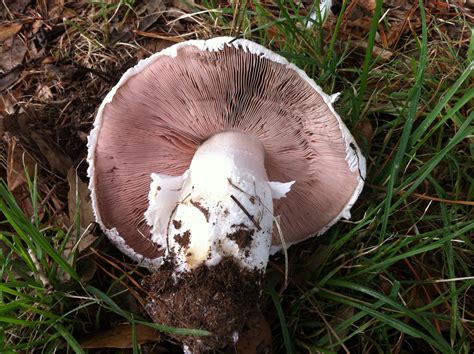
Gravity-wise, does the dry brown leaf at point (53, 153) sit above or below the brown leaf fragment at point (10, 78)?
below

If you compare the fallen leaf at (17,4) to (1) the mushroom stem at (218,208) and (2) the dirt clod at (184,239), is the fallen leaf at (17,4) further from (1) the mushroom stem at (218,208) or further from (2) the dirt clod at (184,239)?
(2) the dirt clod at (184,239)

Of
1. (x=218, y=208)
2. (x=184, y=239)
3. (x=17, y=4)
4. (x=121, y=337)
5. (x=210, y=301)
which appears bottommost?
(x=121, y=337)

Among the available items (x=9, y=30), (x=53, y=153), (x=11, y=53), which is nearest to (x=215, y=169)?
(x=53, y=153)

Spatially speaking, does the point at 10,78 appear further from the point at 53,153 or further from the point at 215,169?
the point at 215,169

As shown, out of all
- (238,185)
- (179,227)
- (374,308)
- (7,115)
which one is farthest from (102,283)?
(374,308)

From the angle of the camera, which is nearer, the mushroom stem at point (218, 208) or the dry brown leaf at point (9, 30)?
the mushroom stem at point (218, 208)

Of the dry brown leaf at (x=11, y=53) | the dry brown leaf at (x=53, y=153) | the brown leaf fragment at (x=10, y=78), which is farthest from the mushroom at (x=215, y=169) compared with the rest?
the dry brown leaf at (x=11, y=53)
